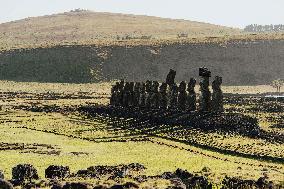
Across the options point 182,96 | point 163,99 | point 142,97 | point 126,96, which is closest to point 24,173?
point 182,96

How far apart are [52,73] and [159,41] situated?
102 feet

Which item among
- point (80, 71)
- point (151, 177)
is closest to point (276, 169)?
point (151, 177)

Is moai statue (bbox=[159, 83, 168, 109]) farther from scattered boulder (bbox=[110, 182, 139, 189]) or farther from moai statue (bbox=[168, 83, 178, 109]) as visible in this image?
scattered boulder (bbox=[110, 182, 139, 189])

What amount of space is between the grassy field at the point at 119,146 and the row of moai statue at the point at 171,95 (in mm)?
4988

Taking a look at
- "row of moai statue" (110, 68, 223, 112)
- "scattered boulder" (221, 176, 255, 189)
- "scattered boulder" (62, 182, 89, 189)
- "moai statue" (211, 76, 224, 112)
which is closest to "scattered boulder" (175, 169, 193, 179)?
"scattered boulder" (221, 176, 255, 189)

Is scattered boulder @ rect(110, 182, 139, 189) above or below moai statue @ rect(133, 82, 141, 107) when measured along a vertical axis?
above

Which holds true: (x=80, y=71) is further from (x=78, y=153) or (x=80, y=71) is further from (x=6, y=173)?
(x=6, y=173)

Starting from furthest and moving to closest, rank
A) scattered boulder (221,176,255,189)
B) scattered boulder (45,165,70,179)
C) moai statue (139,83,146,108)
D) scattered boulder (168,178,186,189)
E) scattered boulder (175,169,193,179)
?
moai statue (139,83,146,108) < scattered boulder (45,165,70,179) < scattered boulder (175,169,193,179) < scattered boulder (221,176,255,189) < scattered boulder (168,178,186,189)

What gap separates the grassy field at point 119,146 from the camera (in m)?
31.3

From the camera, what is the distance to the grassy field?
31.3 m

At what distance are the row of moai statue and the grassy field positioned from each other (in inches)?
196

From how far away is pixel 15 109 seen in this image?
210 ft

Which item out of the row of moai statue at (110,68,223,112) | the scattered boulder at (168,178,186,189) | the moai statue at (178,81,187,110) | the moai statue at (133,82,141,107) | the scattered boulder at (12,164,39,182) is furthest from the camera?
the moai statue at (133,82,141,107)

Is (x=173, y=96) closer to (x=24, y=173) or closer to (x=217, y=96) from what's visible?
(x=217, y=96)
